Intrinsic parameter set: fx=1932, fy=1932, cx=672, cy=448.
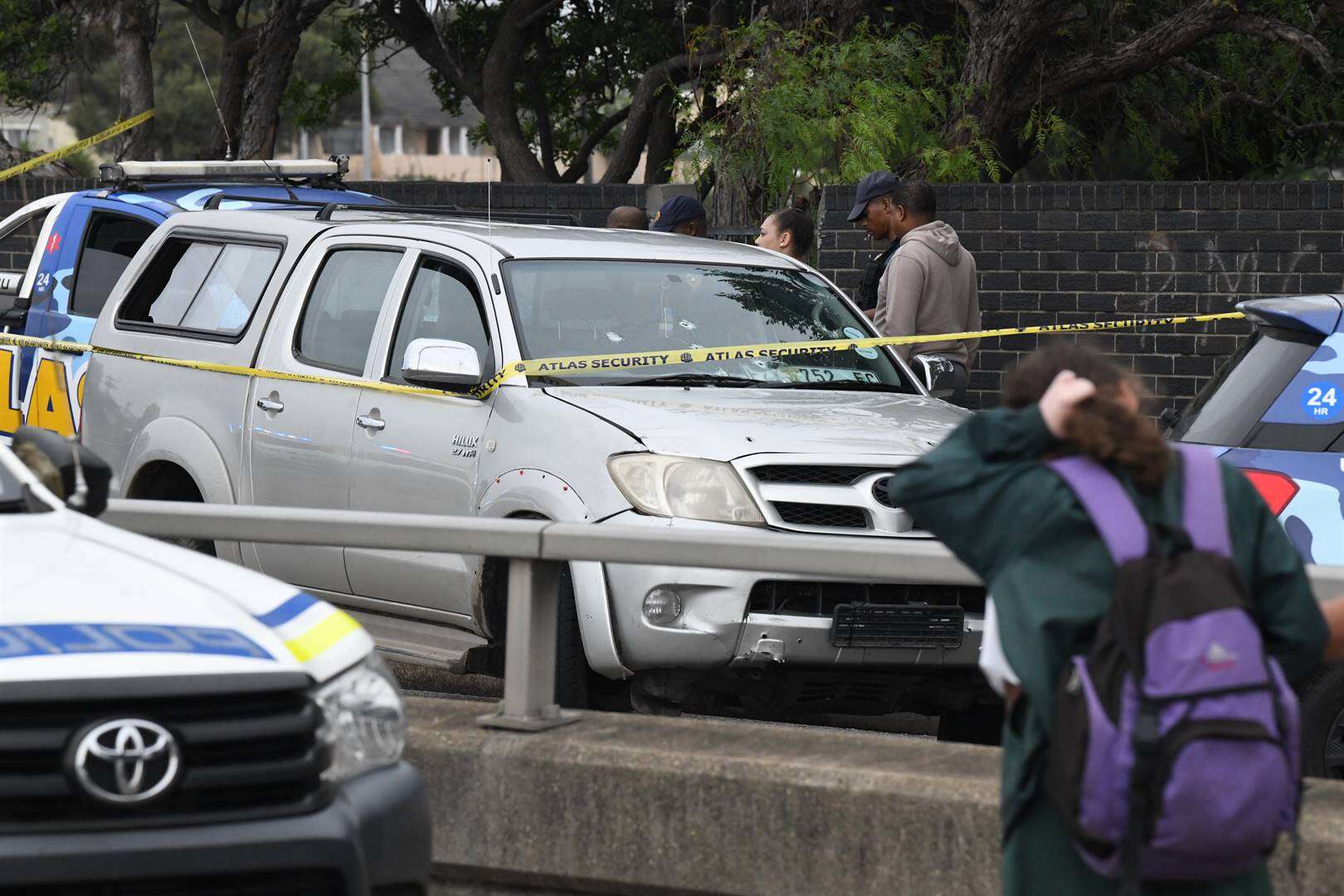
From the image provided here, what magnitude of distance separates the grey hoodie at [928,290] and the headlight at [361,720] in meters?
5.01

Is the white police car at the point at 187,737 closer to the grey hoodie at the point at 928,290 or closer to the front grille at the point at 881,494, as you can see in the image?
the front grille at the point at 881,494

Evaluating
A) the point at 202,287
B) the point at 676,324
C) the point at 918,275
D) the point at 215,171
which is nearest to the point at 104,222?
the point at 215,171

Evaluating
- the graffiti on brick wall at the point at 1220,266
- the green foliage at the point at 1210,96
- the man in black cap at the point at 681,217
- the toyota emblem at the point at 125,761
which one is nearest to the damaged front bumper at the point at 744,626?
the toyota emblem at the point at 125,761

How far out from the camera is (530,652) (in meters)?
4.57

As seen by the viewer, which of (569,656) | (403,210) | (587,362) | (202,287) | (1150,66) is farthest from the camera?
(1150,66)

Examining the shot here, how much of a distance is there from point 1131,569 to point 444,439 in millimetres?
4023

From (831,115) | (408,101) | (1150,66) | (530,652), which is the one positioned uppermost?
(408,101)

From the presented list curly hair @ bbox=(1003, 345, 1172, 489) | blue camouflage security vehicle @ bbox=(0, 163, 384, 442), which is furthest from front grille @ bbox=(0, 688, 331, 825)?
blue camouflage security vehicle @ bbox=(0, 163, 384, 442)

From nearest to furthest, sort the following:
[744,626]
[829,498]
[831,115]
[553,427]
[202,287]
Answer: [744,626] < [829,498] < [553,427] < [202,287] < [831,115]

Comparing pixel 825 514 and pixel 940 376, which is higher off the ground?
pixel 940 376

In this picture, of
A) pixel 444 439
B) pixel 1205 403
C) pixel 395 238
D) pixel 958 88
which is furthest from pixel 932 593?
pixel 958 88

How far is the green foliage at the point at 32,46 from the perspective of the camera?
72.1ft

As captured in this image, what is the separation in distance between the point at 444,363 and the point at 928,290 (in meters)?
3.08

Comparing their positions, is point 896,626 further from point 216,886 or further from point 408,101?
point 408,101
